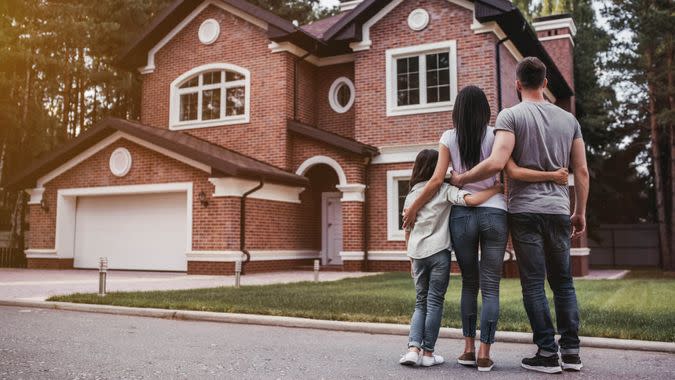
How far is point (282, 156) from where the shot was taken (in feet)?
55.6

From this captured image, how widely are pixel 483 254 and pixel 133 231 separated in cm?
1397

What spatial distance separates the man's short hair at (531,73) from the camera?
4414mm

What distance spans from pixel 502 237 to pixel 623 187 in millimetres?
27814

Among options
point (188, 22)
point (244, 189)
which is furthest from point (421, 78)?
point (188, 22)

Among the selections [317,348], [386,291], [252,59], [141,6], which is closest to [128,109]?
[141,6]

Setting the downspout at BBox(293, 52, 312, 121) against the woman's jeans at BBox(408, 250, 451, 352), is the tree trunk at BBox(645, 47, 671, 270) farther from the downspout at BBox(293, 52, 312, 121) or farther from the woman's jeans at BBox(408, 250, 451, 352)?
the woman's jeans at BBox(408, 250, 451, 352)

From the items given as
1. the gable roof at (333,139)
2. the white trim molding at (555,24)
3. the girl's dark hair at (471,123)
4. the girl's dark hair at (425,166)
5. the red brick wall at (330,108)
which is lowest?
the girl's dark hair at (425,166)

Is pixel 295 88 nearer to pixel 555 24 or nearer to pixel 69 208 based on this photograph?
pixel 69 208

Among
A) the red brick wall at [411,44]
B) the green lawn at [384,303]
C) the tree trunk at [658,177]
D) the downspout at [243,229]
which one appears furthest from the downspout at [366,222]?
the tree trunk at [658,177]

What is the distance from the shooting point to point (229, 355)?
16.8ft

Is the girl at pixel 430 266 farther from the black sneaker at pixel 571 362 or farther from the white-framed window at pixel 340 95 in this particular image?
the white-framed window at pixel 340 95

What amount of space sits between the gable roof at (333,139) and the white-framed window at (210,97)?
166cm

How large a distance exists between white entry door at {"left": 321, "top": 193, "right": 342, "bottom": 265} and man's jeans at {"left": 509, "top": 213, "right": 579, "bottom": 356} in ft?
45.4

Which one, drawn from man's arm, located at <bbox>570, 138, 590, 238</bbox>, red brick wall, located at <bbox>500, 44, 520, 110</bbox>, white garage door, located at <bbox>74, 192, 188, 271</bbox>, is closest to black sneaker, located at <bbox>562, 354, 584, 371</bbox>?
man's arm, located at <bbox>570, 138, 590, 238</bbox>
